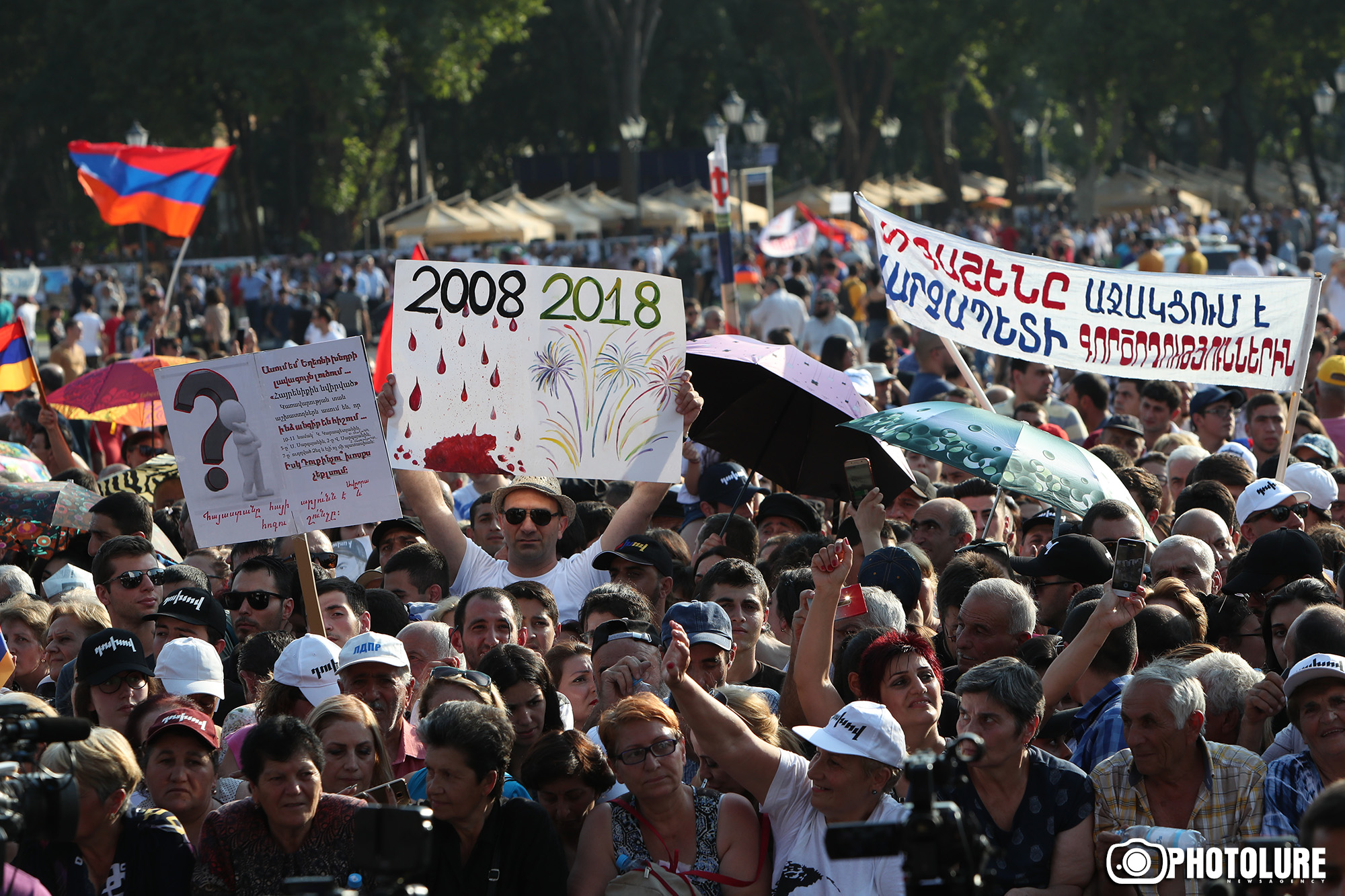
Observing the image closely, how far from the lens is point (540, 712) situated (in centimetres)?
537

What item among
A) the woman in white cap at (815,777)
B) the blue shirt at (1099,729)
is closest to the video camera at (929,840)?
the woman in white cap at (815,777)

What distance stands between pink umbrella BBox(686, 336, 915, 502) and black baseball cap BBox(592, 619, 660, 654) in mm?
2322

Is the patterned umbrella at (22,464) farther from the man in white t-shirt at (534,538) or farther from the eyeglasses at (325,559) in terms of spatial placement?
the man in white t-shirt at (534,538)

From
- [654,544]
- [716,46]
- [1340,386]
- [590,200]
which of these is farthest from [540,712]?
[716,46]

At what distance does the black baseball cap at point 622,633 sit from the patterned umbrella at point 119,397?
681 centimetres

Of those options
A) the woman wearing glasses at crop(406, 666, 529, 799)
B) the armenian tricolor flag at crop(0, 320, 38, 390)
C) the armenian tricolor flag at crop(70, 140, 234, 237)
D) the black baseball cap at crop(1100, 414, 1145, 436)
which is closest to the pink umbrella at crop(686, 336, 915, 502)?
the black baseball cap at crop(1100, 414, 1145, 436)

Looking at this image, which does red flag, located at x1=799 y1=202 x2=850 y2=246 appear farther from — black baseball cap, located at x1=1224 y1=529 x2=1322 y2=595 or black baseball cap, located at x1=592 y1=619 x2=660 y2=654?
black baseball cap, located at x1=592 y1=619 x2=660 y2=654

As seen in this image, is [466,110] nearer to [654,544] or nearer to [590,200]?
[590,200]

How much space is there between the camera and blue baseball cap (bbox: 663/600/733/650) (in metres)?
5.61

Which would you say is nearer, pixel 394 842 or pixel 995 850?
pixel 394 842

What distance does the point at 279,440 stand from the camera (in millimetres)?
6539

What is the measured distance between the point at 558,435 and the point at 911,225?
2.65 m

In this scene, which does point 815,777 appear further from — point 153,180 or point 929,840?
point 153,180

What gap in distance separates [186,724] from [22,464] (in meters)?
5.88
